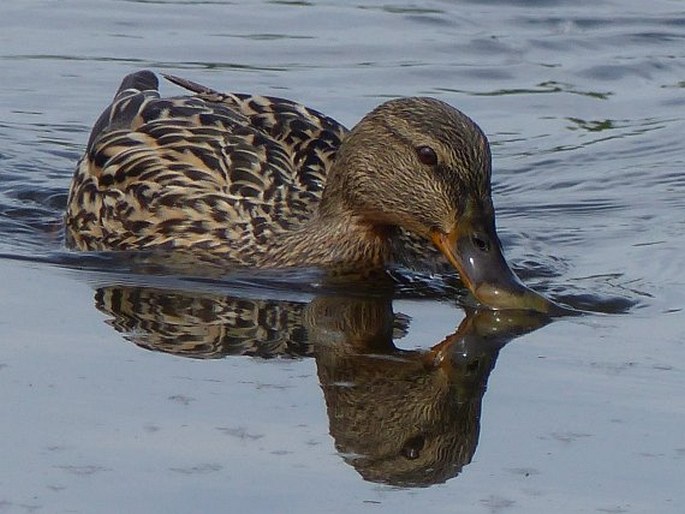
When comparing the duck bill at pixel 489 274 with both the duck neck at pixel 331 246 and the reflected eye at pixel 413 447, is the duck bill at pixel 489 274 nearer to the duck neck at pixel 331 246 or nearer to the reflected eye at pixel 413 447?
the duck neck at pixel 331 246

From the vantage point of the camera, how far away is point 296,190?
1100cm

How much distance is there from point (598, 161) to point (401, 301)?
380 cm

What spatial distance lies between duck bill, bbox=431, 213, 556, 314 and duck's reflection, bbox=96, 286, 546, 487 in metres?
0.07

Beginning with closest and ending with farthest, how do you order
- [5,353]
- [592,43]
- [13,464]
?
[13,464] → [5,353] → [592,43]

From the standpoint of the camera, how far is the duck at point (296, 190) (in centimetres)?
995

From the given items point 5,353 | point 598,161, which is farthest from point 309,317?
point 598,161

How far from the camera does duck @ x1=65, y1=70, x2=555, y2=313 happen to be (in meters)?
9.95

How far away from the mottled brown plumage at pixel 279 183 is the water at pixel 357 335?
27cm

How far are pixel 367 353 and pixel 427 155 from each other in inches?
58.1

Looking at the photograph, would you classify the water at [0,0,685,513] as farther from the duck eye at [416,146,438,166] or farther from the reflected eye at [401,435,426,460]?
the duck eye at [416,146,438,166]

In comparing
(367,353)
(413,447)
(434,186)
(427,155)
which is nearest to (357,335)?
(367,353)

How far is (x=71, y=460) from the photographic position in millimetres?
7473

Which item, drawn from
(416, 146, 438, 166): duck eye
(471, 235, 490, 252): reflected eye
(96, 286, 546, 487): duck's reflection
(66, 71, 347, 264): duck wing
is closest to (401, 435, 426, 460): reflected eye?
(96, 286, 546, 487): duck's reflection

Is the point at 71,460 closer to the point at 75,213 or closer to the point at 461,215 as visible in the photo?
the point at 461,215
